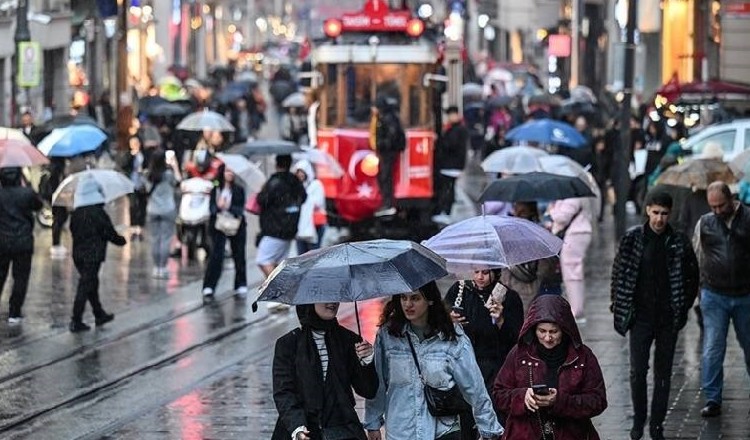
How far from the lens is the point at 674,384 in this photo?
53.1 ft

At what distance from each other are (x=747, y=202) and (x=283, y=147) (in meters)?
5.24

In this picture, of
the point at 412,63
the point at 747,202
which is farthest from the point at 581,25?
the point at 747,202

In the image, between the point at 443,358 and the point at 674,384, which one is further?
the point at 674,384

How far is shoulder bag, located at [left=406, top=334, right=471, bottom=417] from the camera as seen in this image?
977cm

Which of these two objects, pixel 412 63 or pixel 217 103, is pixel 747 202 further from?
pixel 217 103

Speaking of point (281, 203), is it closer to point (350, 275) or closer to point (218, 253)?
point (218, 253)

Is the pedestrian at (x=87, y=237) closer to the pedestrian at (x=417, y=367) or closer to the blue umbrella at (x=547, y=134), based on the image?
the blue umbrella at (x=547, y=134)

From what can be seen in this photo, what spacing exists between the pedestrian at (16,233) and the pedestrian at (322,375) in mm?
10795

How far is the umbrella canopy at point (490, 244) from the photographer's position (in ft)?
38.5

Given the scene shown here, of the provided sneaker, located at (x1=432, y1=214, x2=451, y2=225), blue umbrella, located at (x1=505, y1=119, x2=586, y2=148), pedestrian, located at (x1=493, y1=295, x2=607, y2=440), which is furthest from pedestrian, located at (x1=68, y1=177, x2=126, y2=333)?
sneaker, located at (x1=432, y1=214, x2=451, y2=225)

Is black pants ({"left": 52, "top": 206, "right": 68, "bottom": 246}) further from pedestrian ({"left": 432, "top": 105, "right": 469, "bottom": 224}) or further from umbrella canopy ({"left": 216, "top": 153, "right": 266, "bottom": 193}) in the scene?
pedestrian ({"left": 432, "top": 105, "right": 469, "bottom": 224})

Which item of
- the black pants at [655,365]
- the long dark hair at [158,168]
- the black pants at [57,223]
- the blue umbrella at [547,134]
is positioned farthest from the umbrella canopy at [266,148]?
the black pants at [655,365]

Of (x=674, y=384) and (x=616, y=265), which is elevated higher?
(x=616, y=265)

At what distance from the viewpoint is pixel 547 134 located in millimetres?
28188
